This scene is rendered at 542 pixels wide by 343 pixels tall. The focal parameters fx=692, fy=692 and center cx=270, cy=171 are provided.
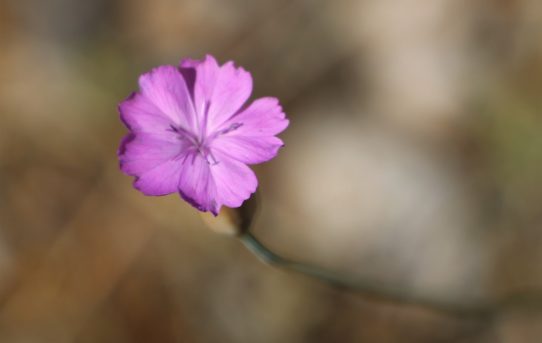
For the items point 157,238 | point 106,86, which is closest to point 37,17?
point 106,86

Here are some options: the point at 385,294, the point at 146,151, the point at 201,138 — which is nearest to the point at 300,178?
the point at 385,294

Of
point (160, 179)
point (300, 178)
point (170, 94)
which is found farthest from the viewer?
point (300, 178)

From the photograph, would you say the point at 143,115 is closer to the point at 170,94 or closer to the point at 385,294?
the point at 170,94

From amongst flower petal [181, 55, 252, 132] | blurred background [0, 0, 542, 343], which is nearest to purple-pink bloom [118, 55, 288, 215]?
flower petal [181, 55, 252, 132]

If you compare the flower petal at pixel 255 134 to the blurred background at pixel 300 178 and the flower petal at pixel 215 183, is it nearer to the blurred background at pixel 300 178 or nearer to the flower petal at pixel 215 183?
the flower petal at pixel 215 183

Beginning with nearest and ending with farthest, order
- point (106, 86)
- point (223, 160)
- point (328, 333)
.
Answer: point (223, 160), point (328, 333), point (106, 86)

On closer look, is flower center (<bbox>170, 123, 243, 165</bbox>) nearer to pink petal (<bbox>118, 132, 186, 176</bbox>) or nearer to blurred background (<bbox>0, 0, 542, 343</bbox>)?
pink petal (<bbox>118, 132, 186, 176</bbox>)

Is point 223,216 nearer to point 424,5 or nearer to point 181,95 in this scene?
point 181,95
